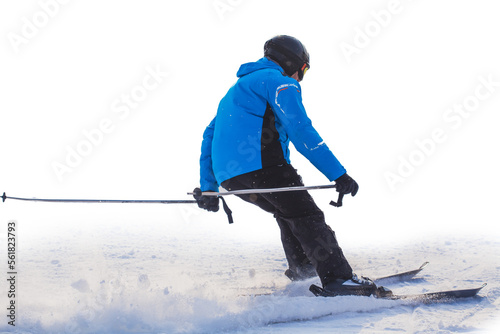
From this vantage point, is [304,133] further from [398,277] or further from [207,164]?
[398,277]

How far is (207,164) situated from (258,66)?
0.85 metres

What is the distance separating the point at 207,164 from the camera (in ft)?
10.8

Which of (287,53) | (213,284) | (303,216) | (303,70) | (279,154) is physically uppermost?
(287,53)

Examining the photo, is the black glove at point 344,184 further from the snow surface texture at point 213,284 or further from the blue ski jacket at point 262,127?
the snow surface texture at point 213,284

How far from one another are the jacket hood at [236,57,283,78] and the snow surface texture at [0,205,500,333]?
157 cm

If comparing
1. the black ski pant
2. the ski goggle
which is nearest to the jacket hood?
the ski goggle

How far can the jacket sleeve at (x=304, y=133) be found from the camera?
2.72 meters

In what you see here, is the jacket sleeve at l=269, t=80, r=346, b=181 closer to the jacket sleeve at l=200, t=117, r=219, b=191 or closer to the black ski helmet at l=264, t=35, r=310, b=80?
the black ski helmet at l=264, t=35, r=310, b=80

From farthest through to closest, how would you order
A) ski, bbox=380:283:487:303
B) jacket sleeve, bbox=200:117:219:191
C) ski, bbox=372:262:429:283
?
ski, bbox=372:262:429:283 < jacket sleeve, bbox=200:117:219:191 < ski, bbox=380:283:487:303

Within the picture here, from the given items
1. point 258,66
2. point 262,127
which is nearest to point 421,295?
point 262,127

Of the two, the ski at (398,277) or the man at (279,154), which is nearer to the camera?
the man at (279,154)

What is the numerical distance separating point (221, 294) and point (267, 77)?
1.61m

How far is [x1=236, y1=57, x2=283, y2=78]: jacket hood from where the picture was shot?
2.99 m

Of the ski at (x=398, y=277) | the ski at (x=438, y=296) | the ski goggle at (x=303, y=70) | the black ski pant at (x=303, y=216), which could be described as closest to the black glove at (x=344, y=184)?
the black ski pant at (x=303, y=216)
